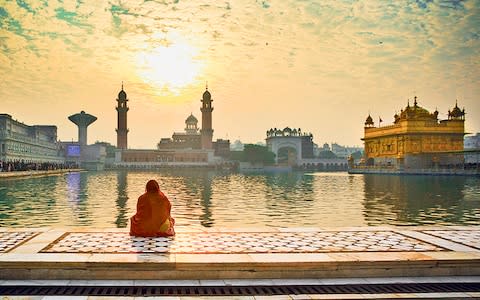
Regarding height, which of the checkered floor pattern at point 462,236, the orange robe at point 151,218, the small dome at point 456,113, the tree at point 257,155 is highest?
the small dome at point 456,113

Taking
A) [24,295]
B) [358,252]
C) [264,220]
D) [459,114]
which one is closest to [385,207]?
[264,220]

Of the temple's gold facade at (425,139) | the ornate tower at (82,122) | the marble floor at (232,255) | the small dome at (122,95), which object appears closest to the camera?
the marble floor at (232,255)

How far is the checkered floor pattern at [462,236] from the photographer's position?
7914 millimetres

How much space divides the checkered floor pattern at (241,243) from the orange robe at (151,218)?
0.63 ft

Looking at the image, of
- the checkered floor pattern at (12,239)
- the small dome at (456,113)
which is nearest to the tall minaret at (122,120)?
the small dome at (456,113)

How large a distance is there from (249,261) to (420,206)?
45.3 feet

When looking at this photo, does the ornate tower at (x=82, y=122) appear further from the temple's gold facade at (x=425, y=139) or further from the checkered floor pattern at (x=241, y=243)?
the checkered floor pattern at (x=241, y=243)

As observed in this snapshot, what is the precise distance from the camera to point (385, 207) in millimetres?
18062

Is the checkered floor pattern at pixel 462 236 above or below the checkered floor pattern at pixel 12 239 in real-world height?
below

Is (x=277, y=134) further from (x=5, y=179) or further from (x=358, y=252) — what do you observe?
(x=358, y=252)

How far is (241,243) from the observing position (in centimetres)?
773

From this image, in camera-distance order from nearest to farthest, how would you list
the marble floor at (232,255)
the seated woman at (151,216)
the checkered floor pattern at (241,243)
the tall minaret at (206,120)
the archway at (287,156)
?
the marble floor at (232,255) → the checkered floor pattern at (241,243) → the seated woman at (151,216) → the tall minaret at (206,120) → the archway at (287,156)

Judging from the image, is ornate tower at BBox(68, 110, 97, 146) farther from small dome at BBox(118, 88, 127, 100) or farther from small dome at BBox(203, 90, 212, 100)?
small dome at BBox(203, 90, 212, 100)

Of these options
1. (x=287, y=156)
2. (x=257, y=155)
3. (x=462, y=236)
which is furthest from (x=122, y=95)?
(x=462, y=236)
